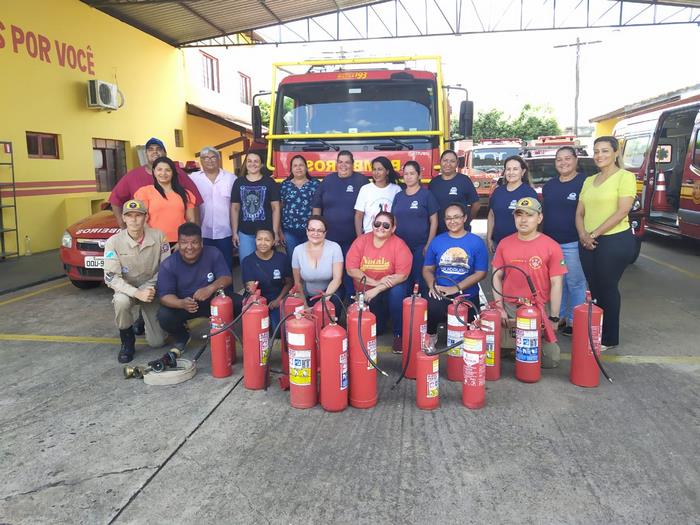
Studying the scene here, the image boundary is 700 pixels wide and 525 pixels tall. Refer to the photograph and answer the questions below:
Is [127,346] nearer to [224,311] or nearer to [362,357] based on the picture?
[224,311]

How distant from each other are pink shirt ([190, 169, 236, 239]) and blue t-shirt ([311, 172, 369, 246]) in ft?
3.02

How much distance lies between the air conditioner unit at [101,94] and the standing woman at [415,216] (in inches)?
383

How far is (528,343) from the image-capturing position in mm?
4141

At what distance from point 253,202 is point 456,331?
8.30 feet

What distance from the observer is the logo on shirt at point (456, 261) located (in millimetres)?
4758

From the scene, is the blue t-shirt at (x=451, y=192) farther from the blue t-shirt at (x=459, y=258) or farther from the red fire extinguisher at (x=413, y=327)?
the red fire extinguisher at (x=413, y=327)

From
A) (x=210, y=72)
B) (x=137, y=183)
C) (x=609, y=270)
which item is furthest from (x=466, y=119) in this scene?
(x=210, y=72)

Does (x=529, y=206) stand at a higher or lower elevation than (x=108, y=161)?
lower

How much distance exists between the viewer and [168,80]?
1636cm

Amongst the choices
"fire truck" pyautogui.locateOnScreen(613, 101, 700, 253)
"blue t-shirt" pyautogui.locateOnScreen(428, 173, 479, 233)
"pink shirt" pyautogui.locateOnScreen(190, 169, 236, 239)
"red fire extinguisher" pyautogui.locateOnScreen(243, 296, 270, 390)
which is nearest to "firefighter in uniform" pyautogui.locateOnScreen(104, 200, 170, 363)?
"pink shirt" pyautogui.locateOnScreen(190, 169, 236, 239)

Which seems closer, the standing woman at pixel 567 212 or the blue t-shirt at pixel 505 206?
the standing woman at pixel 567 212

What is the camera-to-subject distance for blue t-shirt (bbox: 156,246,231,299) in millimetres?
4844

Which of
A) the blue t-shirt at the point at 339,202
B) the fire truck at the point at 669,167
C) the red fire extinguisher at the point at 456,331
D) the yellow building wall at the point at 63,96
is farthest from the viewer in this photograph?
the yellow building wall at the point at 63,96

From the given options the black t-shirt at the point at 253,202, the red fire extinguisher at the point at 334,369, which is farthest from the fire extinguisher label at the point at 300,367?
the black t-shirt at the point at 253,202
